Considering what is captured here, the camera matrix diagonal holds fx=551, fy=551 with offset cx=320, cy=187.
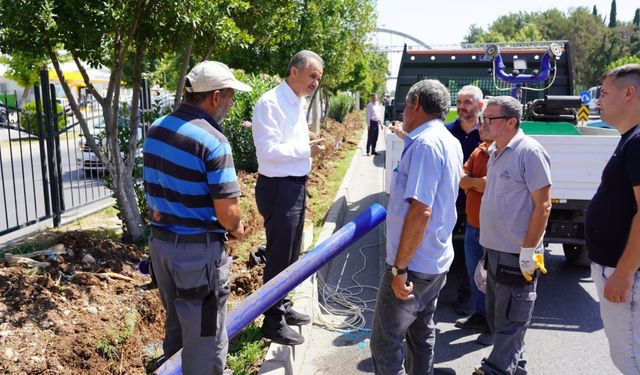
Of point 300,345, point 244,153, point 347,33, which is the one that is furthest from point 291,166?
point 347,33

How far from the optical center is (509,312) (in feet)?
11.6

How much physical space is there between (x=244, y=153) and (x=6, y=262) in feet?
22.1

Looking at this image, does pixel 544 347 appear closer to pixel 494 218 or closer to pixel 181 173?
pixel 494 218

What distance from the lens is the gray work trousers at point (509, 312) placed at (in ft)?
11.6

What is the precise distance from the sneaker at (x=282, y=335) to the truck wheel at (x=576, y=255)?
12.7ft

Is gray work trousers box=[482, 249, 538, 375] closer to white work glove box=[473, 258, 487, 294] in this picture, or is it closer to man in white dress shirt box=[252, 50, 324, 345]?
white work glove box=[473, 258, 487, 294]

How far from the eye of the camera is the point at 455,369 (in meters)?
4.08

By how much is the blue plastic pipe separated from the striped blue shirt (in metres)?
0.59

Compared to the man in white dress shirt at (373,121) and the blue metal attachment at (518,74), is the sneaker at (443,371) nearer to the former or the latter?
the blue metal attachment at (518,74)

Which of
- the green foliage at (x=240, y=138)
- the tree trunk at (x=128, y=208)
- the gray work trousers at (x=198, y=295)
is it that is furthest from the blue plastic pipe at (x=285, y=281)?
the green foliage at (x=240, y=138)

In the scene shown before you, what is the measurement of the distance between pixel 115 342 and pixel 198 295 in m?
1.33

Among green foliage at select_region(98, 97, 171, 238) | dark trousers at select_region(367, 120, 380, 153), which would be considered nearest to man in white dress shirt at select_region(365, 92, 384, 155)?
dark trousers at select_region(367, 120, 380, 153)

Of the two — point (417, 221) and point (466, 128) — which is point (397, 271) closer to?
point (417, 221)

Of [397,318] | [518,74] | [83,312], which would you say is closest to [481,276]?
[397,318]
